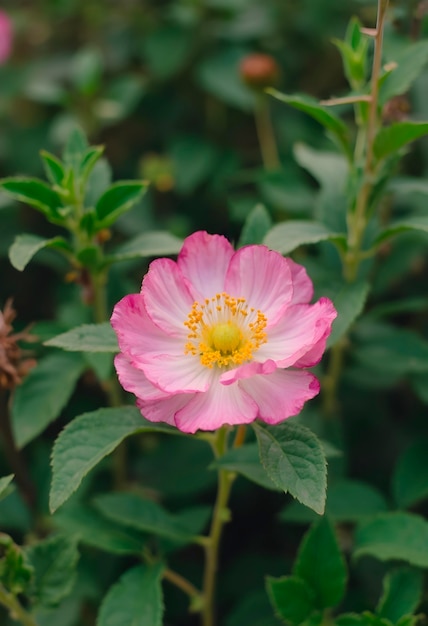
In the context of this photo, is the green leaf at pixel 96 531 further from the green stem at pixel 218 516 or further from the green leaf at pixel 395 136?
the green leaf at pixel 395 136

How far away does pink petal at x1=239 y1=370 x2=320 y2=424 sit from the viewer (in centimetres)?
103

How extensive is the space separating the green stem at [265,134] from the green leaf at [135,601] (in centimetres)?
121

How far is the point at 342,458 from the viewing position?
5.24ft

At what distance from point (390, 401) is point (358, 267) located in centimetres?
63

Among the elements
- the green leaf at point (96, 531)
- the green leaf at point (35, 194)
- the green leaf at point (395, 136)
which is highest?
the green leaf at point (395, 136)

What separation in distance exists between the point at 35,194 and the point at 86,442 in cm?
48

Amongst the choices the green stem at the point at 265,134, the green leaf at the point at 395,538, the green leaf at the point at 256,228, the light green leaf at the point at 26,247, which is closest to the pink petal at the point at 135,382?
the light green leaf at the point at 26,247

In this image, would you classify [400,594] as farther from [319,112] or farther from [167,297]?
[319,112]

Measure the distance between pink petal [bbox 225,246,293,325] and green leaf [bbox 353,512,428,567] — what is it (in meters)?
0.43

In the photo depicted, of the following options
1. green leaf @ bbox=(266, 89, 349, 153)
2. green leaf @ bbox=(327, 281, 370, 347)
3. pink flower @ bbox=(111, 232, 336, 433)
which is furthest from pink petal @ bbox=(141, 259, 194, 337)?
green leaf @ bbox=(266, 89, 349, 153)

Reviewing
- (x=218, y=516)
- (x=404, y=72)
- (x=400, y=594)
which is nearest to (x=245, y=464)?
(x=218, y=516)

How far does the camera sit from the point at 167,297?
3.91ft

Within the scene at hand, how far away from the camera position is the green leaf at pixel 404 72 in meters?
1.34

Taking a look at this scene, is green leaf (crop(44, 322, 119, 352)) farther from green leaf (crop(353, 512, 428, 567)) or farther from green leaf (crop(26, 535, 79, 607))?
green leaf (crop(353, 512, 428, 567))
